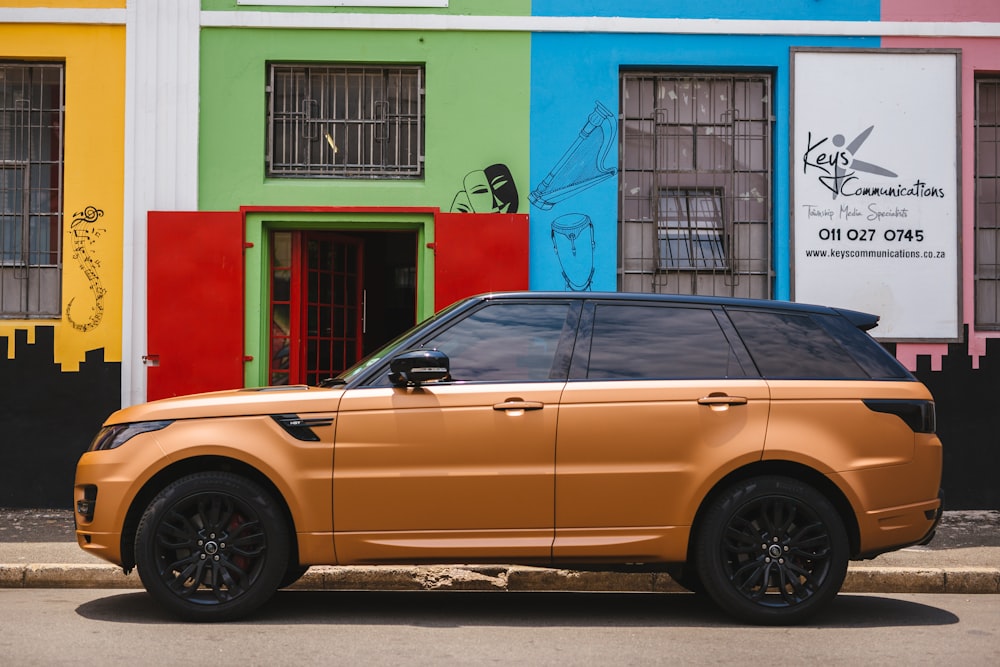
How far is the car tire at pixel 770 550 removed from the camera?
19.9 feet

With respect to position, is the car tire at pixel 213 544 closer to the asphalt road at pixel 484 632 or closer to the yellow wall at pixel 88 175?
the asphalt road at pixel 484 632

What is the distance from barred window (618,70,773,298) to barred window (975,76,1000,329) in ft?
6.76

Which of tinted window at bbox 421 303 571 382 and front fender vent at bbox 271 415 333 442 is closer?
front fender vent at bbox 271 415 333 442

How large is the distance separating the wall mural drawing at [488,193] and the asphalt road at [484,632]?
4.48m

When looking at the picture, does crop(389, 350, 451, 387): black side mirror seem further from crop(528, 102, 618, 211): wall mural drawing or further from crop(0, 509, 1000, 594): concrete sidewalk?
crop(528, 102, 618, 211): wall mural drawing

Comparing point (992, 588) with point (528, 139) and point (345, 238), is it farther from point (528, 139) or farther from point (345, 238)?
point (345, 238)

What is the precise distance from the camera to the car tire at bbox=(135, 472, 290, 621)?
5.98 meters

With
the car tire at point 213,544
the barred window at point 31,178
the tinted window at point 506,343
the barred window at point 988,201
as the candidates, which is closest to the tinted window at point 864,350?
the tinted window at point 506,343

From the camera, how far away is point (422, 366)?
599cm

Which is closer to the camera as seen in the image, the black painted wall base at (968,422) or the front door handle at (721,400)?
the front door handle at (721,400)

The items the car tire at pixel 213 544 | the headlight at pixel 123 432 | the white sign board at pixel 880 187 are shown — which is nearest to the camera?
the car tire at pixel 213 544

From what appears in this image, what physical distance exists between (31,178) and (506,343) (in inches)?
263

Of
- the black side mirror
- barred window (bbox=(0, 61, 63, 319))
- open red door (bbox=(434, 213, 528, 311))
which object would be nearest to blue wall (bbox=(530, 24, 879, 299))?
open red door (bbox=(434, 213, 528, 311))

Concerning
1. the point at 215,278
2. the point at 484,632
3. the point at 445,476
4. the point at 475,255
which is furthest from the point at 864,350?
the point at 215,278
